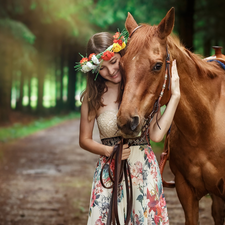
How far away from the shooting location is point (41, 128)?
586 inches

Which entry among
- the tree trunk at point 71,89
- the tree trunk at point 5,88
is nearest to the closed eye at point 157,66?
the tree trunk at point 5,88

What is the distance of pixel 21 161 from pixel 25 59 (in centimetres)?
568

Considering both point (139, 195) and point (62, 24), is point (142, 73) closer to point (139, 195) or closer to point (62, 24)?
point (139, 195)

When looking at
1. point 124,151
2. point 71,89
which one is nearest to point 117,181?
point 124,151

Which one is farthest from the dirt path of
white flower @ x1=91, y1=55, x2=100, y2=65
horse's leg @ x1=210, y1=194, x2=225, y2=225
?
white flower @ x1=91, y1=55, x2=100, y2=65

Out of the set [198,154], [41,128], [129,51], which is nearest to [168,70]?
[129,51]

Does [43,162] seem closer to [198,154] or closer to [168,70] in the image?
[198,154]

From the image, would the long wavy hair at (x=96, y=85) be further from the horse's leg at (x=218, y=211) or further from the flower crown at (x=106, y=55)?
the horse's leg at (x=218, y=211)

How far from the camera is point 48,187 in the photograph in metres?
6.15

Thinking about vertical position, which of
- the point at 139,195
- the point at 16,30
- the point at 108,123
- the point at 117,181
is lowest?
the point at 139,195

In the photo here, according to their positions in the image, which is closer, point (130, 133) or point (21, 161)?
point (130, 133)

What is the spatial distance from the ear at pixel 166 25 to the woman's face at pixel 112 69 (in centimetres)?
49

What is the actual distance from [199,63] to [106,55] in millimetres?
864

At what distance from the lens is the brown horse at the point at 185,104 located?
2156mm
